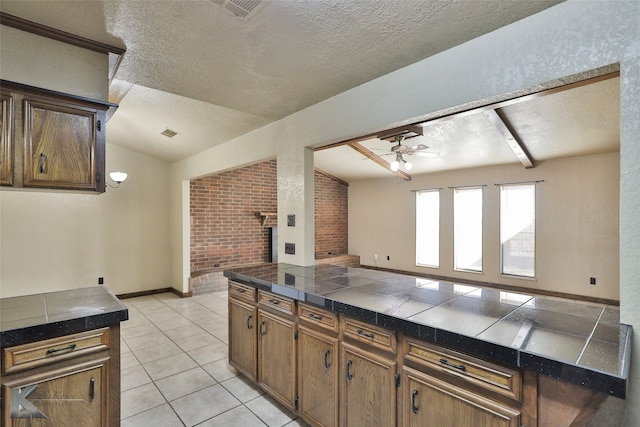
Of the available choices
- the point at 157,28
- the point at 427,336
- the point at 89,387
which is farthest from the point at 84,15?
the point at 427,336

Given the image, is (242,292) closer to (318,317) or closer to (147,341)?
(318,317)

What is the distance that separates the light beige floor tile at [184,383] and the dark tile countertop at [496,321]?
1117 mm

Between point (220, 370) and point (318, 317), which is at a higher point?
point (318, 317)

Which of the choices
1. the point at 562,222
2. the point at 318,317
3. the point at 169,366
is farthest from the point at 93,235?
the point at 562,222

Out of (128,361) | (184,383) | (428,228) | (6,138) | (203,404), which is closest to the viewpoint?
(6,138)

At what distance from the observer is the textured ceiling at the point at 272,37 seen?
4.95 feet

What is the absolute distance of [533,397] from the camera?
3.64 ft

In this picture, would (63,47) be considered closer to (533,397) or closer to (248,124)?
(248,124)

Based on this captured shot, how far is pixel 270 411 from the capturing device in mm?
2248

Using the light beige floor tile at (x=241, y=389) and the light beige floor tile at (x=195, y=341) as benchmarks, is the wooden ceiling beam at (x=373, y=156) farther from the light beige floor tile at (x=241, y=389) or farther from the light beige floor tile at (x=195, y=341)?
the light beige floor tile at (x=241, y=389)

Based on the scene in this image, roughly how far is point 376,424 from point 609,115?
4.33 m

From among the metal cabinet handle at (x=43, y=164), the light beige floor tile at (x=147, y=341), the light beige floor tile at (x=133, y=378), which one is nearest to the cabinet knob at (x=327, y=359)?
the light beige floor tile at (x=133, y=378)

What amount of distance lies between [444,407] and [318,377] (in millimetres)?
826

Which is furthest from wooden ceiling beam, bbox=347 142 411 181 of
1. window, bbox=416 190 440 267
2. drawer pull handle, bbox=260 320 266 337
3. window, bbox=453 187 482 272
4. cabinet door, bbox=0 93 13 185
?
cabinet door, bbox=0 93 13 185
